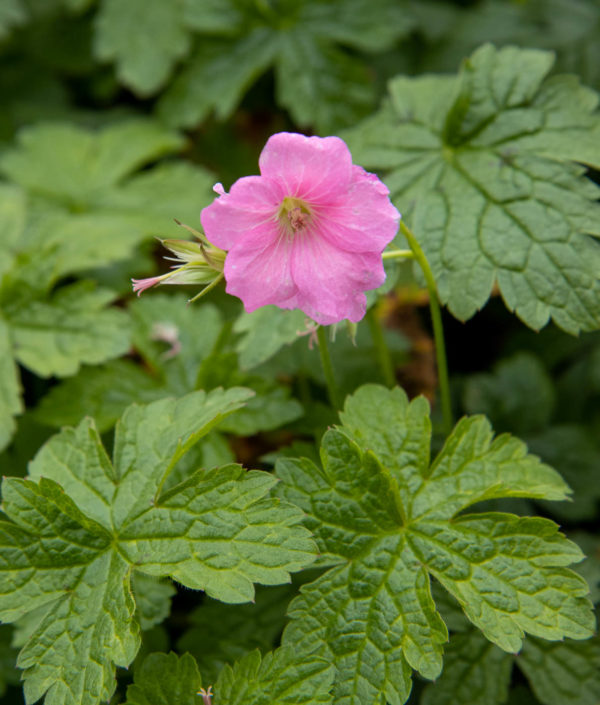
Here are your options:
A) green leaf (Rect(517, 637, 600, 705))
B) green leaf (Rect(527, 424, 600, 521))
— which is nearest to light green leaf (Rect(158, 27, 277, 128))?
green leaf (Rect(527, 424, 600, 521))

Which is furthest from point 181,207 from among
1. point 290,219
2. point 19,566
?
point 19,566

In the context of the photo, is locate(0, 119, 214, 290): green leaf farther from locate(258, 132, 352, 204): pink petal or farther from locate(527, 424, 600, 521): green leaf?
locate(527, 424, 600, 521): green leaf

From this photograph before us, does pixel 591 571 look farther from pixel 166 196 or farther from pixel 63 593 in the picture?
pixel 166 196

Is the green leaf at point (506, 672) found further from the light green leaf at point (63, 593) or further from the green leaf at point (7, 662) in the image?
the green leaf at point (7, 662)

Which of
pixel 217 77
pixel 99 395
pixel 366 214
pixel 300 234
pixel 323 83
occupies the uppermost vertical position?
pixel 366 214

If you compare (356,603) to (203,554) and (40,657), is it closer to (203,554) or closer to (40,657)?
(203,554)

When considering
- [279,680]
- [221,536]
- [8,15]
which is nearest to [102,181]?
[8,15]

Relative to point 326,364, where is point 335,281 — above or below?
above
